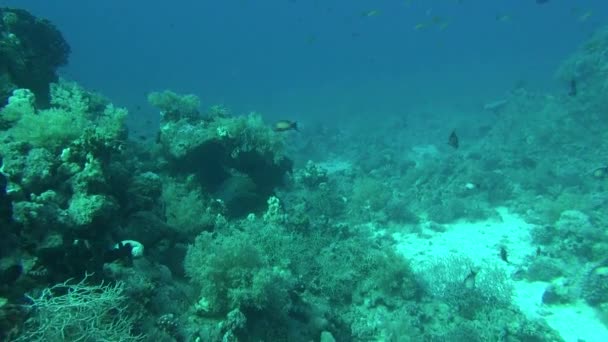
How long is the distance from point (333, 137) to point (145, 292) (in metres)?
22.7

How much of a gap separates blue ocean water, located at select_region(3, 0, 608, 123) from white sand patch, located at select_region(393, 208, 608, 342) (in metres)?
14.3

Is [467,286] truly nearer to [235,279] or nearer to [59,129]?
[235,279]

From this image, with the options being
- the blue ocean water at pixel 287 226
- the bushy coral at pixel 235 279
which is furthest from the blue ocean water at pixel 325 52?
the bushy coral at pixel 235 279

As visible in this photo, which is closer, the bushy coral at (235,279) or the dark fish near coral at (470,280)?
the bushy coral at (235,279)

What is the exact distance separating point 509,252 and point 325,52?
478 feet

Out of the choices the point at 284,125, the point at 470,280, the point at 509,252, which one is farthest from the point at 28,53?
the point at 509,252

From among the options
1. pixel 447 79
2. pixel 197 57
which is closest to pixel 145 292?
pixel 447 79

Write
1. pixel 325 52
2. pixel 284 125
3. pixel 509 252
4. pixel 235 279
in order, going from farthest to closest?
pixel 325 52 → pixel 284 125 → pixel 509 252 → pixel 235 279

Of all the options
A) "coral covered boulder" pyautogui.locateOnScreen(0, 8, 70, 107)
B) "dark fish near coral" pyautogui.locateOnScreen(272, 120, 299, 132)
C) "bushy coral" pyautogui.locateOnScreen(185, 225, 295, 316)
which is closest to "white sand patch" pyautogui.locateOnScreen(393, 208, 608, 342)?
"dark fish near coral" pyautogui.locateOnScreen(272, 120, 299, 132)

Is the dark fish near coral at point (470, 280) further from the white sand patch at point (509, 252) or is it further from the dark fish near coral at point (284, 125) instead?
the dark fish near coral at point (284, 125)

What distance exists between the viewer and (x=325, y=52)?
486 feet

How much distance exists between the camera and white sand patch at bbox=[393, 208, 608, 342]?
768 cm

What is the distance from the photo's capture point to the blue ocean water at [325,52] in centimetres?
4769

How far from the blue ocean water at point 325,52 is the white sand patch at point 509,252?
14298mm
